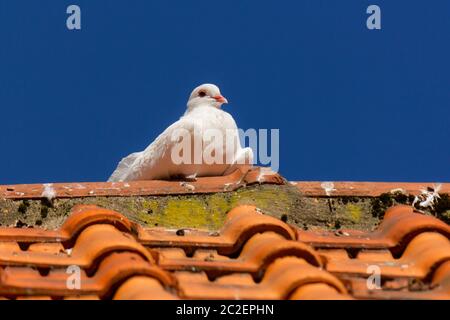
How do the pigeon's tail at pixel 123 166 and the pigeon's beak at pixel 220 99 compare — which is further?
the pigeon's beak at pixel 220 99

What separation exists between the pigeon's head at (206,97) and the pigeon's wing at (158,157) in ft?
2.99

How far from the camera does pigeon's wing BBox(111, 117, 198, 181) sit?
630 centimetres

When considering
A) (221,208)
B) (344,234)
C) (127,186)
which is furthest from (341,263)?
(127,186)

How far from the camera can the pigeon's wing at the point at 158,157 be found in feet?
20.7

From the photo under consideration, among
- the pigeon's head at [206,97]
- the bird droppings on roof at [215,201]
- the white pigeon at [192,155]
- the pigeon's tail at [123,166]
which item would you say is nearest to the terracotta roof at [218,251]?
the bird droppings on roof at [215,201]

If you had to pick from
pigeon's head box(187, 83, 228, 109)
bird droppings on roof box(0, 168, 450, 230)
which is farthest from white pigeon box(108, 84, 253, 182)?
pigeon's head box(187, 83, 228, 109)

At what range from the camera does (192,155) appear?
20.8ft

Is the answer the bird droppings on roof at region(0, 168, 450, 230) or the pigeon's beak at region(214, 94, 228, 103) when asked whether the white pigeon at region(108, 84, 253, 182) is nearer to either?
the bird droppings on roof at region(0, 168, 450, 230)

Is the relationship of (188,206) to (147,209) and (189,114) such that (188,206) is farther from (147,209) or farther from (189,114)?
(189,114)

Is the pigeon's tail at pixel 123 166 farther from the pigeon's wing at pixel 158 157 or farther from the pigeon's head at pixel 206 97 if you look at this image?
the pigeon's head at pixel 206 97

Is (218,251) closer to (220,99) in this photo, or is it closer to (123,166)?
(123,166)

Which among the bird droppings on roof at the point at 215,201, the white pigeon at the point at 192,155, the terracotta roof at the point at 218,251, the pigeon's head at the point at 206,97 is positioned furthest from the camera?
the pigeon's head at the point at 206,97

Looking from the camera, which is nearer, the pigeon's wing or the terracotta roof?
the terracotta roof

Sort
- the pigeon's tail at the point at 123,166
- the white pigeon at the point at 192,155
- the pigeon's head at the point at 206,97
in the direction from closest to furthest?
1. the white pigeon at the point at 192,155
2. the pigeon's tail at the point at 123,166
3. the pigeon's head at the point at 206,97
